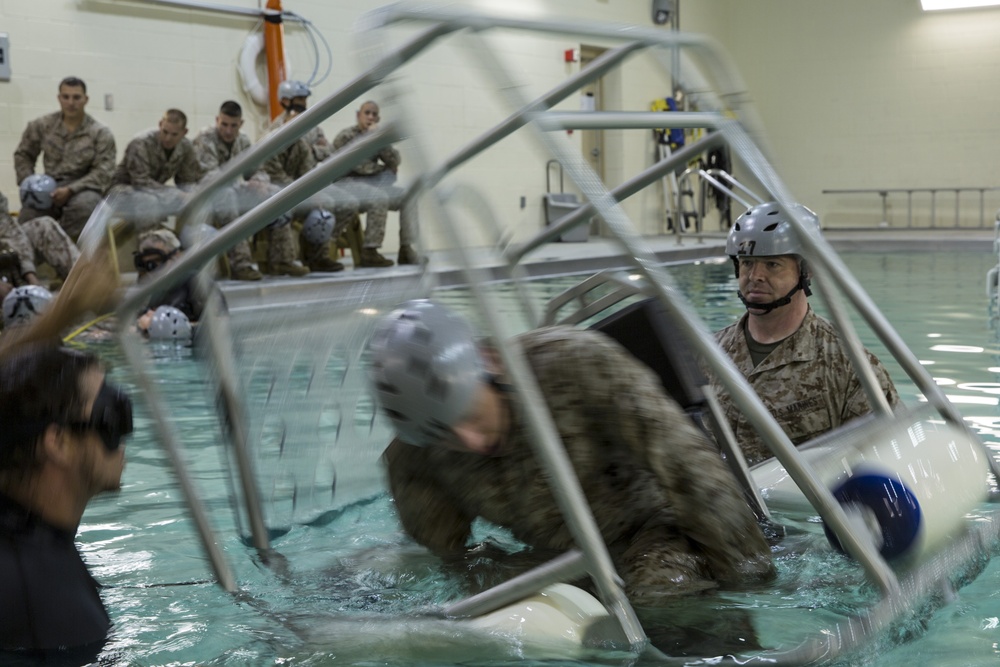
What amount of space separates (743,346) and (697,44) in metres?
1.53

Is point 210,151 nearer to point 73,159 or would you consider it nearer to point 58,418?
point 73,159

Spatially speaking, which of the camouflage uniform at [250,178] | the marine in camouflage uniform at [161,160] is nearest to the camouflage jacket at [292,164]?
the camouflage uniform at [250,178]

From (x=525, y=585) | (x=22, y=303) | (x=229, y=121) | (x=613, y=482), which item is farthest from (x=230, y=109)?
(x=525, y=585)

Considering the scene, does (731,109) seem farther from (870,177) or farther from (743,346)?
(870,177)

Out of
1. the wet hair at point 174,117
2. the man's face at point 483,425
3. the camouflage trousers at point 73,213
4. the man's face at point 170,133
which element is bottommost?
the man's face at point 483,425

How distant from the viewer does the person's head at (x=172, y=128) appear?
1034 cm

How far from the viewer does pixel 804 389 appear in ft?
12.9

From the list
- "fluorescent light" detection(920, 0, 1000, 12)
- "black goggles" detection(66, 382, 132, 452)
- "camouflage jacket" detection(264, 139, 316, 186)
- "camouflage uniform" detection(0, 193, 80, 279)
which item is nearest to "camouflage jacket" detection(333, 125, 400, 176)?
"camouflage jacket" detection(264, 139, 316, 186)

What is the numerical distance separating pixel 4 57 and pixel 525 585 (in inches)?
396

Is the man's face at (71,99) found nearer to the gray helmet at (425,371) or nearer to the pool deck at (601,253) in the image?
the pool deck at (601,253)

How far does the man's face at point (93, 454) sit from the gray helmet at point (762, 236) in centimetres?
234

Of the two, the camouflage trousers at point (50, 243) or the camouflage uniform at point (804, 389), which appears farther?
the camouflage trousers at point (50, 243)

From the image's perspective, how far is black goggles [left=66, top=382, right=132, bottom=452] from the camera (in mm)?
2162

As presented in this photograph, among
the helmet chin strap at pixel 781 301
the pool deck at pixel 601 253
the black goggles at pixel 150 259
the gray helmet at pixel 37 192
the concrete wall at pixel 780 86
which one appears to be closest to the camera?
the helmet chin strap at pixel 781 301
